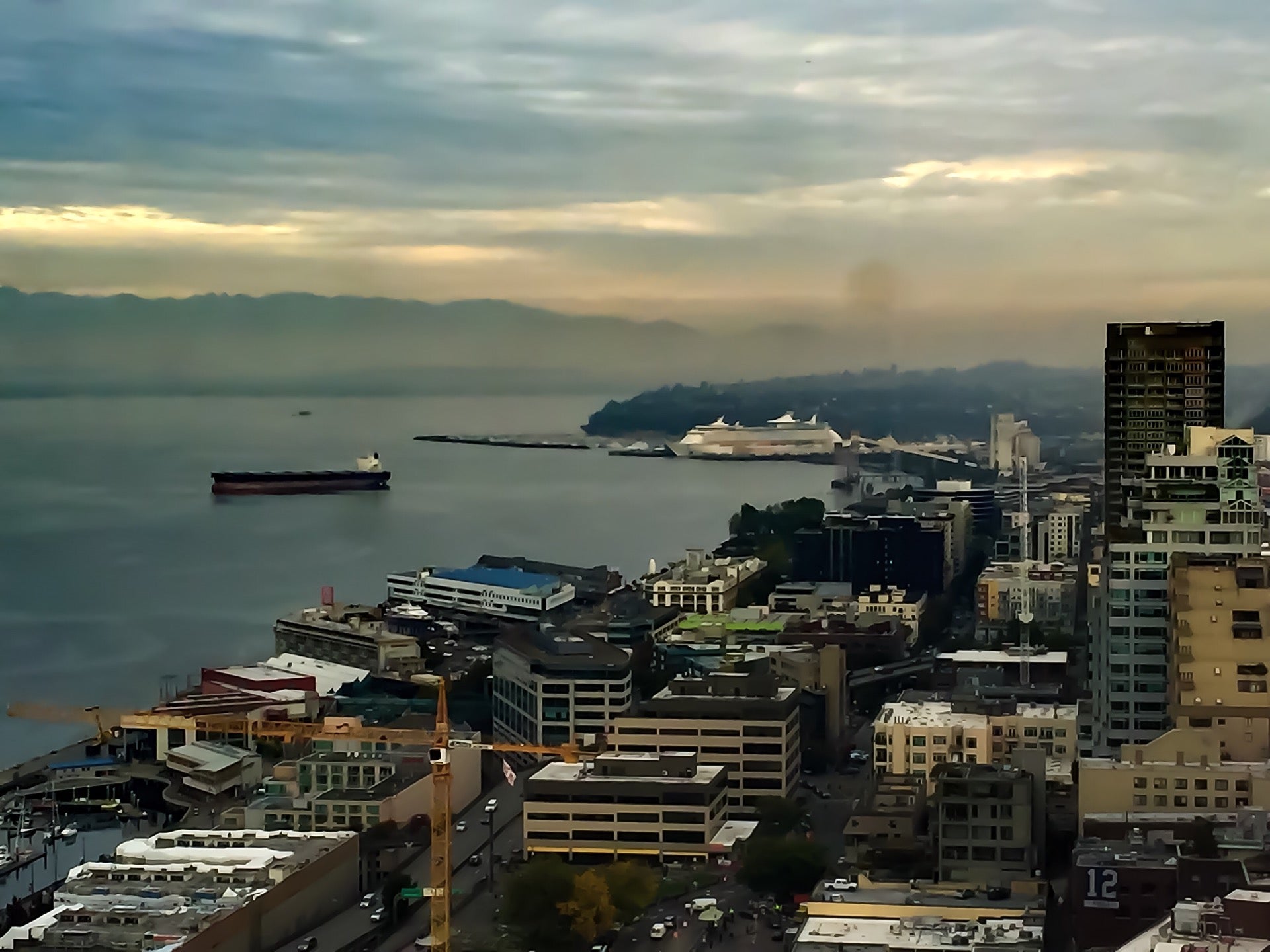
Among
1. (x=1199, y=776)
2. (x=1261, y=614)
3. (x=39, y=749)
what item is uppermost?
(x=1261, y=614)

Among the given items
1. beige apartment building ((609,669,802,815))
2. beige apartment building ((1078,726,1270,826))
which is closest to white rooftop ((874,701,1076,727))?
beige apartment building ((609,669,802,815))

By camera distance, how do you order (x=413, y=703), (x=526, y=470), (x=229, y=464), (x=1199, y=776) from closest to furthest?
(x=1199, y=776)
(x=413, y=703)
(x=229, y=464)
(x=526, y=470)

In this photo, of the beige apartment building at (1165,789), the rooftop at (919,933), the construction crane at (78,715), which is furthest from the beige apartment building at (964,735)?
the construction crane at (78,715)

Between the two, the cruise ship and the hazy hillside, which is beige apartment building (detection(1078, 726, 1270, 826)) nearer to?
the hazy hillside

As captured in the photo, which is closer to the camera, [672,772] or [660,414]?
[672,772]

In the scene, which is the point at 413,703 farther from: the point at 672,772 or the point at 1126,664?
the point at 1126,664

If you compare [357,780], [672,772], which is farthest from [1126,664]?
[357,780]

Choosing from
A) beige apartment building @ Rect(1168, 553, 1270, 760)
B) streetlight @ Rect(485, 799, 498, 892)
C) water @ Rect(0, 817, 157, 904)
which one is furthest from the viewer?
water @ Rect(0, 817, 157, 904)
